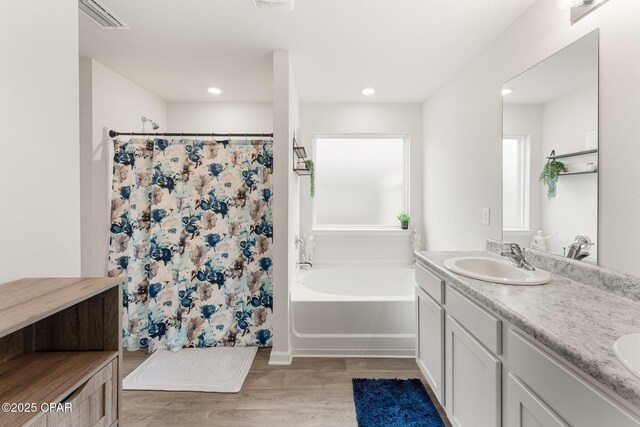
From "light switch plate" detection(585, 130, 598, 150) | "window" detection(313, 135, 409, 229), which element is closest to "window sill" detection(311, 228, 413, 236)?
"window" detection(313, 135, 409, 229)

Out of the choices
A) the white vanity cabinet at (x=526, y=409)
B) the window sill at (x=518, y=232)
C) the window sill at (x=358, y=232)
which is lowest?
the white vanity cabinet at (x=526, y=409)

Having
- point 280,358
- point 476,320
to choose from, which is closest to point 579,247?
point 476,320

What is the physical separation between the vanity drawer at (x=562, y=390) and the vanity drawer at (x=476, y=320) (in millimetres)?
72

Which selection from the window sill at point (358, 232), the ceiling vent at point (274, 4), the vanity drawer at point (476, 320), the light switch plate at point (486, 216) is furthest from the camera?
the window sill at point (358, 232)

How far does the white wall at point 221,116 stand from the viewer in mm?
3607

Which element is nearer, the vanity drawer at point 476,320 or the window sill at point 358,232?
the vanity drawer at point 476,320

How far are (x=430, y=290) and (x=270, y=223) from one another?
132cm

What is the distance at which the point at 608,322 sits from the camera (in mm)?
982

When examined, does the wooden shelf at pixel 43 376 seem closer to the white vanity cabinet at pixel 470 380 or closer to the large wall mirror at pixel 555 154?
the white vanity cabinet at pixel 470 380

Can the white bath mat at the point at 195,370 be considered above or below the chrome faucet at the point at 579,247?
below

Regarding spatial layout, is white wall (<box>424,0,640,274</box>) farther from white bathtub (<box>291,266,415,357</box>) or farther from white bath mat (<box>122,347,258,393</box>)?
white bath mat (<box>122,347,258,393</box>)

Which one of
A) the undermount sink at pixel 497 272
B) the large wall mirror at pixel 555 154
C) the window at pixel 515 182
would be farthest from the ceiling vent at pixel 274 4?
the undermount sink at pixel 497 272

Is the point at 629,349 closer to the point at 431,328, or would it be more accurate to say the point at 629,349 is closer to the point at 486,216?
the point at 431,328

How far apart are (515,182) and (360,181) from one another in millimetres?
1965
